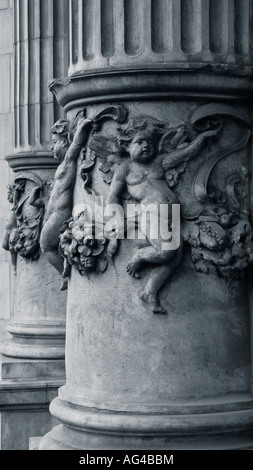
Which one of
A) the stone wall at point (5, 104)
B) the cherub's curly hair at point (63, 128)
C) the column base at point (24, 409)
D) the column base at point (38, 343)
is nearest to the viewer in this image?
the cherub's curly hair at point (63, 128)

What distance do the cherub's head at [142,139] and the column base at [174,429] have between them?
1.98 metres

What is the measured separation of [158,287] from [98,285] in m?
0.57

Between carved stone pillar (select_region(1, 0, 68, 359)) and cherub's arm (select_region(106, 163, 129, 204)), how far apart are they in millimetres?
6013

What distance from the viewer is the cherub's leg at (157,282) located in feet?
28.7

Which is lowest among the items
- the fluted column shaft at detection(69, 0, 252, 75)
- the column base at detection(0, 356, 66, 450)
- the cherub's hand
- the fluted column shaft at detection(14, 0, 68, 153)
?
the column base at detection(0, 356, 66, 450)

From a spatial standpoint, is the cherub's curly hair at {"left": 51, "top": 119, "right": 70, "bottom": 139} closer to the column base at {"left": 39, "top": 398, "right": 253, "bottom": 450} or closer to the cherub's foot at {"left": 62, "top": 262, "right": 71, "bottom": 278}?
the cherub's foot at {"left": 62, "top": 262, "right": 71, "bottom": 278}

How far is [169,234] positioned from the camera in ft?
28.8

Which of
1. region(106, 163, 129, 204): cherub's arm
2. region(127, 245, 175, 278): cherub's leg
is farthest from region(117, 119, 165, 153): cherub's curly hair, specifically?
region(127, 245, 175, 278): cherub's leg

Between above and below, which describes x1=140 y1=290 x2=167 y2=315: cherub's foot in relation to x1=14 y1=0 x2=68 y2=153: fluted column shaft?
below

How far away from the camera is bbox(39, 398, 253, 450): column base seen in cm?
868

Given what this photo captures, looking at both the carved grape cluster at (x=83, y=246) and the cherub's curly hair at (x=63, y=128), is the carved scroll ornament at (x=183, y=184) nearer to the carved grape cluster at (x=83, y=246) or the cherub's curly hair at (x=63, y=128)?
the carved grape cluster at (x=83, y=246)

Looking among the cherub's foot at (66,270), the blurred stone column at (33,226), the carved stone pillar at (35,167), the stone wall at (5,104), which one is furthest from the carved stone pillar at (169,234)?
the stone wall at (5,104)

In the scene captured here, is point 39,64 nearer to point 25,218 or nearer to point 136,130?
point 25,218

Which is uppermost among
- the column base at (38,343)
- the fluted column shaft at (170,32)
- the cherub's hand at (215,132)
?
the fluted column shaft at (170,32)
